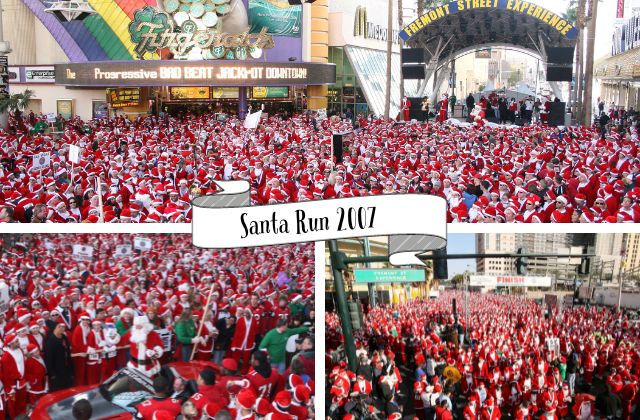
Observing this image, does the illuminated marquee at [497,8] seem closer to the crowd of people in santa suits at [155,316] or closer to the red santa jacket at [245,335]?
the crowd of people in santa suits at [155,316]

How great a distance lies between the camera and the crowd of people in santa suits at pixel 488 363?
202 inches

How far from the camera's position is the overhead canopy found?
7488 mm

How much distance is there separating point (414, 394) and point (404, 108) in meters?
3.52

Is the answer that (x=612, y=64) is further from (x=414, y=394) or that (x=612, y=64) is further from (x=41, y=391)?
(x=41, y=391)

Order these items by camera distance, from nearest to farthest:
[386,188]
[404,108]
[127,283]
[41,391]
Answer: [41,391], [127,283], [386,188], [404,108]

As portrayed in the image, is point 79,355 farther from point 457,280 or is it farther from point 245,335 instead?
point 457,280

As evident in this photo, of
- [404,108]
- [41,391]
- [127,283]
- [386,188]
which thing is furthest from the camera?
[404,108]

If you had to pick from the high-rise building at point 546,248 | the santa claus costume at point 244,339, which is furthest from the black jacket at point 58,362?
the high-rise building at point 546,248

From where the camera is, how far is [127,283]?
5.80 metres

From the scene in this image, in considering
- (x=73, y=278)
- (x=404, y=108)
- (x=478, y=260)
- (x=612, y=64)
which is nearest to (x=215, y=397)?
(x=73, y=278)

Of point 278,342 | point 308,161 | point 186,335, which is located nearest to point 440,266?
point 278,342

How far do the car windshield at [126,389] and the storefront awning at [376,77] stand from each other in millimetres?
3785

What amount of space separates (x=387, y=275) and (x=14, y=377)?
2.37 meters

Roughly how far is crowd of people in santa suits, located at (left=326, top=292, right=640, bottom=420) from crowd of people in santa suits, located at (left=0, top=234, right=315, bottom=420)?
1.05ft
